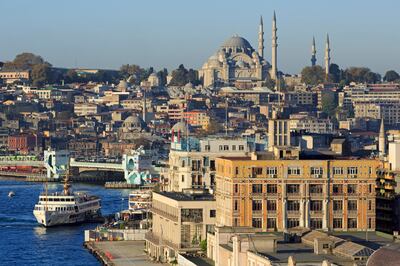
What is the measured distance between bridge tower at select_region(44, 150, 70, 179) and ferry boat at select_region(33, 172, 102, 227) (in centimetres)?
2424

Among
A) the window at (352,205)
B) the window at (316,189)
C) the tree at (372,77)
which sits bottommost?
the window at (352,205)

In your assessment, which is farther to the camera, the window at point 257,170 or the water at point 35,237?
the water at point 35,237

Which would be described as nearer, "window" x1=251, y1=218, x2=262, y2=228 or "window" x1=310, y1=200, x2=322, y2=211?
"window" x1=251, y1=218, x2=262, y2=228

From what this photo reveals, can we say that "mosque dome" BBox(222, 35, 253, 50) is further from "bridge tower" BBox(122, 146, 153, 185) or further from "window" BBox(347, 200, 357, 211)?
"window" BBox(347, 200, 357, 211)

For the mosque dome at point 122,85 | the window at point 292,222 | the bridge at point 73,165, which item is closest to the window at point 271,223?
the window at point 292,222

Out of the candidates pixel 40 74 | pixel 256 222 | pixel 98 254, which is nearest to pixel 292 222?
pixel 256 222

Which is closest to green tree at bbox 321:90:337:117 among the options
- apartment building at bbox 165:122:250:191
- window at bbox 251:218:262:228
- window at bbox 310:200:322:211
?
apartment building at bbox 165:122:250:191

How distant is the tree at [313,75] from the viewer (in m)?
124

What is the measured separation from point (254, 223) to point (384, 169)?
15.8ft

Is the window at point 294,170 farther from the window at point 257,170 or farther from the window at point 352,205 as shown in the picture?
the window at point 352,205

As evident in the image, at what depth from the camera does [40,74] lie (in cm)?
12706

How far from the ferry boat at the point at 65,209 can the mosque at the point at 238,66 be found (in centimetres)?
8293

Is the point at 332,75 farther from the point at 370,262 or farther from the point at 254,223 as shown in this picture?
the point at 370,262

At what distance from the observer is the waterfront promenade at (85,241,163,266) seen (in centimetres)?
3075
